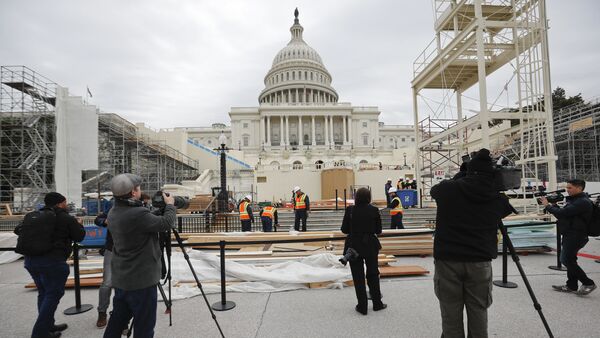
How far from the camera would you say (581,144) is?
29188 millimetres

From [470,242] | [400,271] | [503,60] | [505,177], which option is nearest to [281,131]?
[503,60]

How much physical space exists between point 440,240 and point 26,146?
99.7 ft

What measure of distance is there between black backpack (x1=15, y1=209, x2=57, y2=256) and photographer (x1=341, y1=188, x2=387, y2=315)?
392cm

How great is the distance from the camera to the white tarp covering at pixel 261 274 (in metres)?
5.85

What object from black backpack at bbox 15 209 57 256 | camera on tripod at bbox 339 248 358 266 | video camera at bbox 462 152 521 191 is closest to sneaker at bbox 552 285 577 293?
camera on tripod at bbox 339 248 358 266

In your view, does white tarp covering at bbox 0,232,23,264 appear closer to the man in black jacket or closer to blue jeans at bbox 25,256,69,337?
the man in black jacket

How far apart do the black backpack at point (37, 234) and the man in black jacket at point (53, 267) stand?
0.14 ft

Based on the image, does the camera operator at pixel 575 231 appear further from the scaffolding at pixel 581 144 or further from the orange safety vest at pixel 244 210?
the scaffolding at pixel 581 144

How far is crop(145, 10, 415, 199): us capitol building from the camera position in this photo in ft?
164

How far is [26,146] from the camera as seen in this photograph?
24.0m

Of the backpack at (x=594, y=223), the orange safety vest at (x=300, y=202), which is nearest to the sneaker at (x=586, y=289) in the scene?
the backpack at (x=594, y=223)

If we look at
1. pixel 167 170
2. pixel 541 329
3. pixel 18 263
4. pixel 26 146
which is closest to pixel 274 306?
pixel 541 329

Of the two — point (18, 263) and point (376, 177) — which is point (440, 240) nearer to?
point (18, 263)

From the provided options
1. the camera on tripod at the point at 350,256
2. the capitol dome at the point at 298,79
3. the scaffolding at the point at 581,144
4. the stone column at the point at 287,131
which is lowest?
the camera on tripod at the point at 350,256
